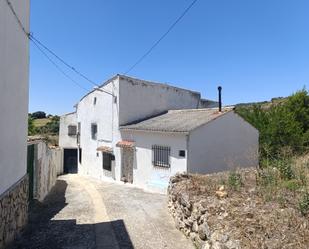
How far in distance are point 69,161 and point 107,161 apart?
32.3ft

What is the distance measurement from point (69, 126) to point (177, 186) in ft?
85.3

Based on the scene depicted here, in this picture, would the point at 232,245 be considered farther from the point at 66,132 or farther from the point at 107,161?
the point at 66,132

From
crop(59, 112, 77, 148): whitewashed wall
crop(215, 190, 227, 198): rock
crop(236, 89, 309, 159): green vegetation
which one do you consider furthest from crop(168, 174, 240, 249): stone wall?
crop(59, 112, 77, 148): whitewashed wall

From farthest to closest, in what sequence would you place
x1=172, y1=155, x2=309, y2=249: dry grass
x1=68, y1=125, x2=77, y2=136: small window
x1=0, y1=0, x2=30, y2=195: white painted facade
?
x1=68, y1=125, x2=77, y2=136: small window
x1=0, y1=0, x2=30, y2=195: white painted facade
x1=172, y1=155, x2=309, y2=249: dry grass

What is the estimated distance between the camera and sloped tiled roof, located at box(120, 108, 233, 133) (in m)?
18.4

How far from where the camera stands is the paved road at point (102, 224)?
977 cm

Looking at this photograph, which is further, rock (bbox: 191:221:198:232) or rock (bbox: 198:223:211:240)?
rock (bbox: 191:221:198:232)

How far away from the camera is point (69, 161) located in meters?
34.6

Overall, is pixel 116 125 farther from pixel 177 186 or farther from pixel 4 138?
pixel 4 138

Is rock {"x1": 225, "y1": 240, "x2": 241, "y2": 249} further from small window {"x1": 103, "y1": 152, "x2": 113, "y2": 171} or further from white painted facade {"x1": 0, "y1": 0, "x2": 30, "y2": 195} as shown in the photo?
small window {"x1": 103, "y1": 152, "x2": 113, "y2": 171}

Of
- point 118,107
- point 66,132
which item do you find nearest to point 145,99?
point 118,107

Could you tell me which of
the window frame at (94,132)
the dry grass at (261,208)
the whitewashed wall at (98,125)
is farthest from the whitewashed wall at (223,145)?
the window frame at (94,132)

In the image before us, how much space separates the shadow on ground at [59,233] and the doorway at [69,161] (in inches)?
782

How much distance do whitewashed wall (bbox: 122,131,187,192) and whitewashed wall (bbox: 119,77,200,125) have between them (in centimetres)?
190
